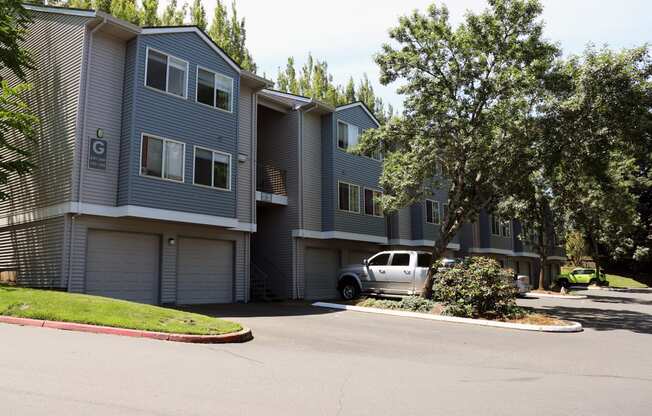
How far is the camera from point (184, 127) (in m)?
17.8

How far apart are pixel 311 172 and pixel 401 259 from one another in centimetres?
610

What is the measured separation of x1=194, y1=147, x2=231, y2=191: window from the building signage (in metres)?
2.99

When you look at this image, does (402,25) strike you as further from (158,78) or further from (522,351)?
(522,351)

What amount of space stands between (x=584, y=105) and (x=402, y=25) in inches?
272

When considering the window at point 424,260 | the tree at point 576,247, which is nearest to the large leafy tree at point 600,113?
the window at point 424,260

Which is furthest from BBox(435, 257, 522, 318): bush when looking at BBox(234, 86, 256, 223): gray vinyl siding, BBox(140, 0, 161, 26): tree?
BBox(140, 0, 161, 26): tree

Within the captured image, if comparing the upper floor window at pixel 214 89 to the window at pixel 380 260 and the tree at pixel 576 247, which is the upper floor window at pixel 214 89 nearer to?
the window at pixel 380 260

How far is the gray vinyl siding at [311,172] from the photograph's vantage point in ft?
76.4

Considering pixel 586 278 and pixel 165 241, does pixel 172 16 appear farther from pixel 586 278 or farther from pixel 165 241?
pixel 586 278

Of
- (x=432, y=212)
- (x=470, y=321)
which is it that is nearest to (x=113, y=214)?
(x=470, y=321)

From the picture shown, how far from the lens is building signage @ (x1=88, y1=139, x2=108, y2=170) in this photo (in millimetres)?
15793

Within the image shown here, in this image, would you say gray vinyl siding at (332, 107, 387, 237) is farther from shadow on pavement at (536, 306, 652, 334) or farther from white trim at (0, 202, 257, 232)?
shadow on pavement at (536, 306, 652, 334)

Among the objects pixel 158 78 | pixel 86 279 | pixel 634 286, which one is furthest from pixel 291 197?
pixel 634 286

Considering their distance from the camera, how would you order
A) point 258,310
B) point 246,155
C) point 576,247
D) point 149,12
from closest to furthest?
point 258,310 → point 246,155 → point 149,12 → point 576,247
